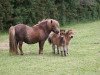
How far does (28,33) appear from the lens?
13.8 m

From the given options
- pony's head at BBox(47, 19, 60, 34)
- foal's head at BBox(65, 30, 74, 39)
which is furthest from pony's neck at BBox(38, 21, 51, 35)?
foal's head at BBox(65, 30, 74, 39)

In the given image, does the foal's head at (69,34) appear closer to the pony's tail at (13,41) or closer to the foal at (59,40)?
the foal at (59,40)

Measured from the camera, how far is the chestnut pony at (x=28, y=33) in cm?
1362

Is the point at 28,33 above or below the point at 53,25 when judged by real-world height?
below

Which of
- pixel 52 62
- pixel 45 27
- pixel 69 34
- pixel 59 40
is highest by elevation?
pixel 45 27

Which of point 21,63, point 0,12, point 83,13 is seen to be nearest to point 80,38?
point 0,12

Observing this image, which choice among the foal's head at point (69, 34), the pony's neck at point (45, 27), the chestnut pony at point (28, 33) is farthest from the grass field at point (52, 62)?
the pony's neck at point (45, 27)

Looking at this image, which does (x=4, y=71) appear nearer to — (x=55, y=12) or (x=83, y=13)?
(x=55, y=12)

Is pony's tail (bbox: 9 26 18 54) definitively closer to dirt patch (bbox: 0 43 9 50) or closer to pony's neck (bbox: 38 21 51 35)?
pony's neck (bbox: 38 21 51 35)

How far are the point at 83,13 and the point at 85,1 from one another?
3.15 ft

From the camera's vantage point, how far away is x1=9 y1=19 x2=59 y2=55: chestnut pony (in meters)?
13.6

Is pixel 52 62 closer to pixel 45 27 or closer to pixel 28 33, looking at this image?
pixel 28 33

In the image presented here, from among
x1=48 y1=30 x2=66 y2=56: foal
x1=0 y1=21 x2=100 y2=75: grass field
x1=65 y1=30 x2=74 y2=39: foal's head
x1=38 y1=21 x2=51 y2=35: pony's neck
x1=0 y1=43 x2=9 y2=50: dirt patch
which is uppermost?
x1=38 y1=21 x2=51 y2=35: pony's neck

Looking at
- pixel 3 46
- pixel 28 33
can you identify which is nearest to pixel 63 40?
pixel 28 33
